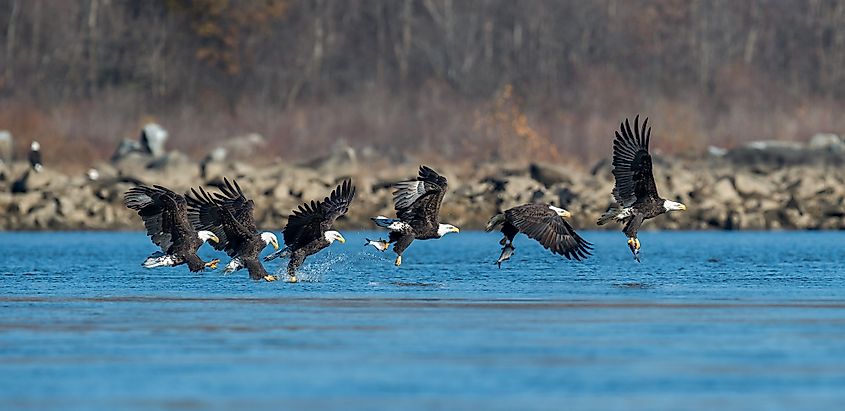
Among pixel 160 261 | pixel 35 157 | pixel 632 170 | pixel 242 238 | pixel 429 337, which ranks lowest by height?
pixel 429 337

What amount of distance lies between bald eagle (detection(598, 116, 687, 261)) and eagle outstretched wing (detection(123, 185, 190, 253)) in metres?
4.09

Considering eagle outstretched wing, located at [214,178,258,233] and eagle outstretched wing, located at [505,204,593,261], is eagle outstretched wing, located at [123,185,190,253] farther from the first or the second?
eagle outstretched wing, located at [505,204,593,261]

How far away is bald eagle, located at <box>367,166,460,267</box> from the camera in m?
16.6

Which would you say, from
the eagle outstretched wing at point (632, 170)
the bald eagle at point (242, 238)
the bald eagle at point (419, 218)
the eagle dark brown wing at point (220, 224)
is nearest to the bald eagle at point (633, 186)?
the eagle outstretched wing at point (632, 170)

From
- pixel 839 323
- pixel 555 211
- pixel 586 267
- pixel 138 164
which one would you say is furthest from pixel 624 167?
pixel 138 164

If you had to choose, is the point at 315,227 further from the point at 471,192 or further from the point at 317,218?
the point at 471,192

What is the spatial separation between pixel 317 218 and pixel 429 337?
5.14 meters

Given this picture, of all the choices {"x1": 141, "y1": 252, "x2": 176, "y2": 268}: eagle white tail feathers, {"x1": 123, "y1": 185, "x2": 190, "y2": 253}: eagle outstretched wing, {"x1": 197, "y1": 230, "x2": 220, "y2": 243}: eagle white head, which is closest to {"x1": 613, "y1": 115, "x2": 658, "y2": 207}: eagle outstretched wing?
{"x1": 197, "y1": 230, "x2": 220, "y2": 243}: eagle white head

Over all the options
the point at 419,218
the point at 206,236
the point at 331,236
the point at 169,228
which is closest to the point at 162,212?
the point at 169,228

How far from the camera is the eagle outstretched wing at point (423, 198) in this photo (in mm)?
16609

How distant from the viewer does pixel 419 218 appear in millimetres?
16766

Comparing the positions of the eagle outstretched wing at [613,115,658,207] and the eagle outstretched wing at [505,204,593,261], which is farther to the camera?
the eagle outstretched wing at [613,115,658,207]

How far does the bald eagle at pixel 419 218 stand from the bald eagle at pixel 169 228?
168 cm

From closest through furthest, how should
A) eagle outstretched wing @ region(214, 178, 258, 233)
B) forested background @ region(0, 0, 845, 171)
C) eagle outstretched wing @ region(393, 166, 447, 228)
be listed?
eagle outstretched wing @ region(214, 178, 258, 233) → eagle outstretched wing @ region(393, 166, 447, 228) → forested background @ region(0, 0, 845, 171)
